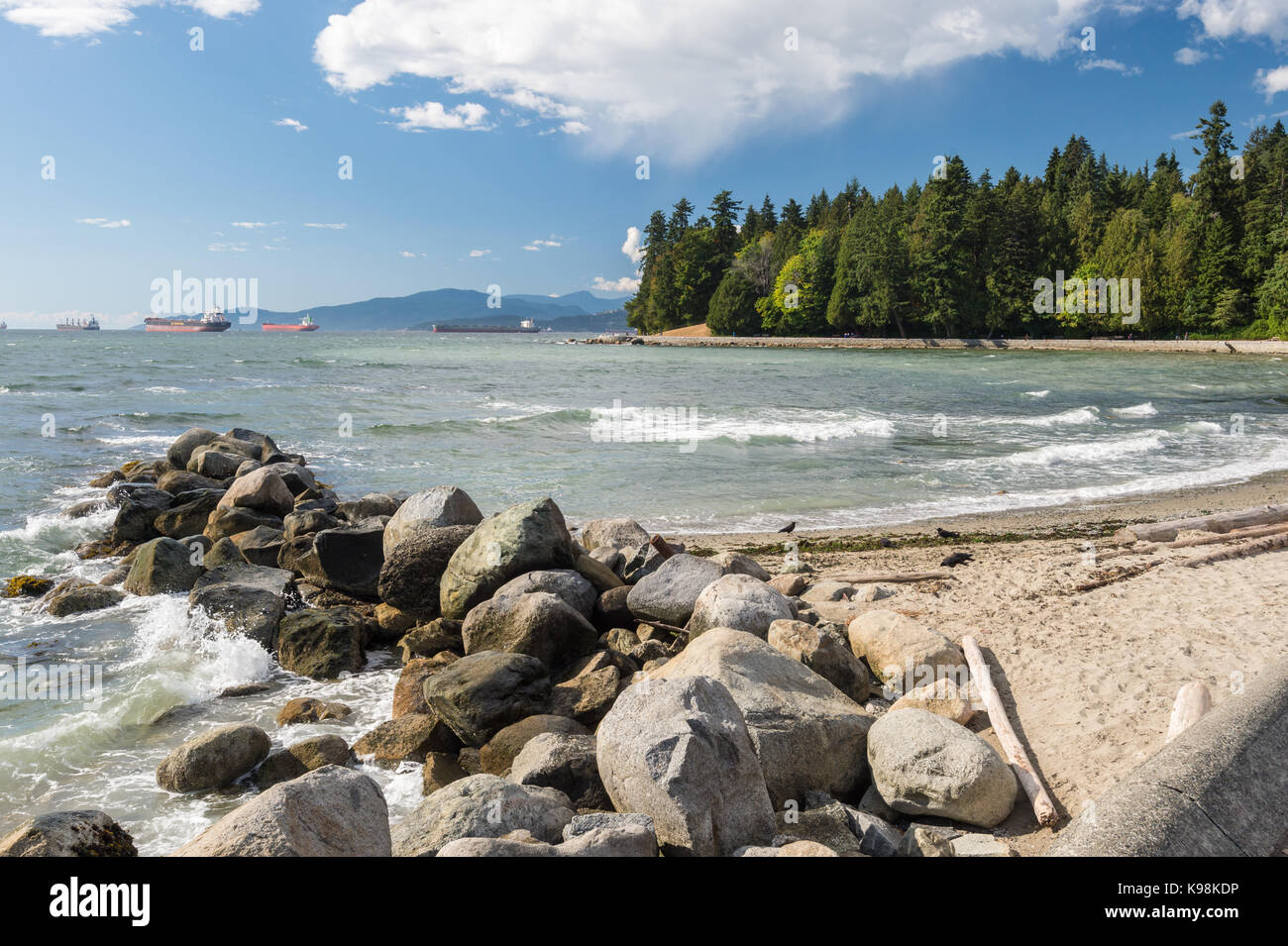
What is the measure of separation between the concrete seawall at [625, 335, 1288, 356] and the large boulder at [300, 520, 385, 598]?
7579 cm

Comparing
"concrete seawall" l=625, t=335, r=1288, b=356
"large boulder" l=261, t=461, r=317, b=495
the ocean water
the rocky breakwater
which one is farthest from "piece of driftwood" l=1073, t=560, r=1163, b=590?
"concrete seawall" l=625, t=335, r=1288, b=356

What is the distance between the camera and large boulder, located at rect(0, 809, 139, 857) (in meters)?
3.62

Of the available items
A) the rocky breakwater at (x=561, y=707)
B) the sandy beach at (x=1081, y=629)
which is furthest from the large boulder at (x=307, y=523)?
the sandy beach at (x=1081, y=629)

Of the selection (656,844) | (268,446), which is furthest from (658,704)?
(268,446)

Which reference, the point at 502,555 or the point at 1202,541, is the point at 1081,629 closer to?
the point at 1202,541

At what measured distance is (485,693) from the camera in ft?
19.9

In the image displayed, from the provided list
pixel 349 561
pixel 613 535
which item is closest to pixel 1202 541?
pixel 613 535

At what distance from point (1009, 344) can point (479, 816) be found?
3430 inches

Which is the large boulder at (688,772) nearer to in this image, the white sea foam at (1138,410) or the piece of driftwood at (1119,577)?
the piece of driftwood at (1119,577)

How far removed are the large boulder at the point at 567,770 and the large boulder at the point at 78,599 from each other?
278 inches

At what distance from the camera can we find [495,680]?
6145mm

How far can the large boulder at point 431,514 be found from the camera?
946 centimetres

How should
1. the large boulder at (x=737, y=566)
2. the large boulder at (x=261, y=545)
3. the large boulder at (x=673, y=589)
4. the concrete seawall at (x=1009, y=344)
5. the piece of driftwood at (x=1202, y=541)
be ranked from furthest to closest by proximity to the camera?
the concrete seawall at (x=1009, y=344) → the large boulder at (x=261, y=545) → the piece of driftwood at (x=1202, y=541) → the large boulder at (x=737, y=566) → the large boulder at (x=673, y=589)
